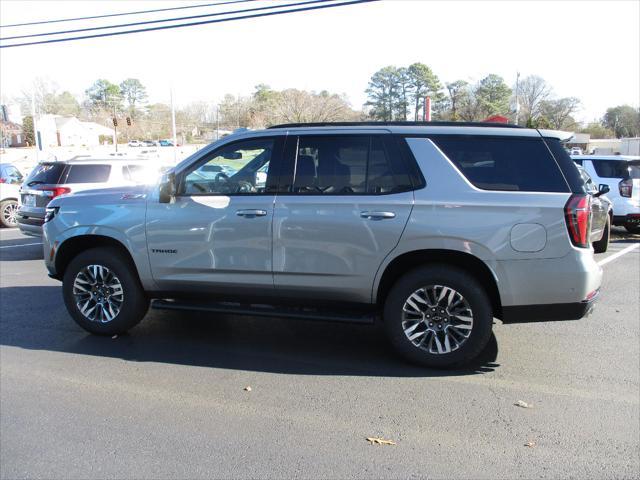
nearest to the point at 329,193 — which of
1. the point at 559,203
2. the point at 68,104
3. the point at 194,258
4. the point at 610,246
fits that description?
the point at 194,258

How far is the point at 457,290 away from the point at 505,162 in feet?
3.75

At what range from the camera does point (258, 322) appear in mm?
5926

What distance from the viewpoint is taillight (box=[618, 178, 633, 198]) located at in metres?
12.0

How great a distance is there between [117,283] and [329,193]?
235cm

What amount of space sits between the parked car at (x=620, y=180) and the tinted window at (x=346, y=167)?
374 inches

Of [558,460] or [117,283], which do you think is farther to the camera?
[117,283]

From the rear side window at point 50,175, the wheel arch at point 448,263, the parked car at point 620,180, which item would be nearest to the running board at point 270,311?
the wheel arch at point 448,263

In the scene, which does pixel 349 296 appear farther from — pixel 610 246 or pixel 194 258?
pixel 610 246

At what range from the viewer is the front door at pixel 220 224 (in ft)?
15.6

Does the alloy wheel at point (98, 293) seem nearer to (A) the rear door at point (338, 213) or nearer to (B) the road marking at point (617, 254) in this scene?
(A) the rear door at point (338, 213)

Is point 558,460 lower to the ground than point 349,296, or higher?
lower

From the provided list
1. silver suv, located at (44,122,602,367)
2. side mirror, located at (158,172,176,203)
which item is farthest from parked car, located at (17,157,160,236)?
silver suv, located at (44,122,602,367)

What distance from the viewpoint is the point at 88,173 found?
1077 cm

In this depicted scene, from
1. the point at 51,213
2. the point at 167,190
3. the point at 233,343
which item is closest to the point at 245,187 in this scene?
the point at 167,190
